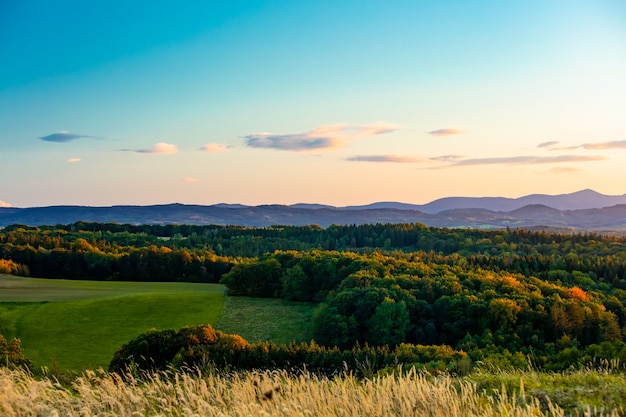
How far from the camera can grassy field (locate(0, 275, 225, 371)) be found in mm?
57678

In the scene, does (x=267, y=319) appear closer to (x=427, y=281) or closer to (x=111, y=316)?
(x=111, y=316)

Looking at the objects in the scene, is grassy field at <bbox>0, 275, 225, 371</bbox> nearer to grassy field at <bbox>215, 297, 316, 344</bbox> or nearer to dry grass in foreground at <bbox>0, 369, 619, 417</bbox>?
grassy field at <bbox>215, 297, 316, 344</bbox>

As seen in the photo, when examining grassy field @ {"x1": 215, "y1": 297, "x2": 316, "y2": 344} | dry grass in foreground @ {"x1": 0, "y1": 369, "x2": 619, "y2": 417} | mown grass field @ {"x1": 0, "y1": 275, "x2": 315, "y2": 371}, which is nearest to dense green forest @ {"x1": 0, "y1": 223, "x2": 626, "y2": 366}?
grassy field @ {"x1": 215, "y1": 297, "x2": 316, "y2": 344}

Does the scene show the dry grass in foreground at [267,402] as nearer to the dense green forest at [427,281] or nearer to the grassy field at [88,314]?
the dense green forest at [427,281]

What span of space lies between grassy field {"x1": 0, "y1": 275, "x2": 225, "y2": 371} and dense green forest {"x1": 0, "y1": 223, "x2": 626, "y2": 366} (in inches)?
556

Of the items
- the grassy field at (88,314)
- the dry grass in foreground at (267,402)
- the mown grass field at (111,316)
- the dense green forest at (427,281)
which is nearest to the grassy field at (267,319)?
the mown grass field at (111,316)

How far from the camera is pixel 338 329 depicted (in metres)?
63.4

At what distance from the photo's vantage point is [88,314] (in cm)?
6950

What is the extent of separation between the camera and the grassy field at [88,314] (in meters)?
57.7

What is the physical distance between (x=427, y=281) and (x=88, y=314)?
4220 centimetres

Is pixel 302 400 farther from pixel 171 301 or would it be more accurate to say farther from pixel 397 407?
pixel 171 301

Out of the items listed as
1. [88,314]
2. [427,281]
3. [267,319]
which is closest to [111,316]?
[88,314]

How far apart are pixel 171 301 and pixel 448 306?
119 ft

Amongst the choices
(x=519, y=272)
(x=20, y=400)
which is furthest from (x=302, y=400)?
(x=519, y=272)
